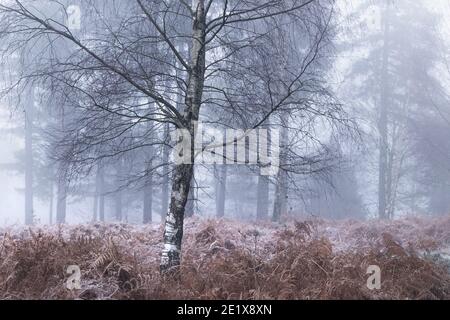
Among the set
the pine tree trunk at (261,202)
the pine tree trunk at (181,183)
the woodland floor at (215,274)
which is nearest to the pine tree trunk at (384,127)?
the pine tree trunk at (261,202)

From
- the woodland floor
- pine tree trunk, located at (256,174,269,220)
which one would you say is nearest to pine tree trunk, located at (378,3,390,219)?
pine tree trunk, located at (256,174,269,220)

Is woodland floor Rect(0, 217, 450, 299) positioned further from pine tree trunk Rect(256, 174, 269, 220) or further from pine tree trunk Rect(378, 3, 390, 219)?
pine tree trunk Rect(378, 3, 390, 219)

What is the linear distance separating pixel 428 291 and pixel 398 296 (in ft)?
1.98

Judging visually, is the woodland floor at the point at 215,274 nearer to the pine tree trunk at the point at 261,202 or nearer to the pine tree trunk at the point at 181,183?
the pine tree trunk at the point at 181,183

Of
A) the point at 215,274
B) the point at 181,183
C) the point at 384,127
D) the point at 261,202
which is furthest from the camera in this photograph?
the point at 261,202

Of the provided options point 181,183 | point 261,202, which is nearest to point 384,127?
point 261,202

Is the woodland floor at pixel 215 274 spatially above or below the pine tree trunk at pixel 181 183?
below

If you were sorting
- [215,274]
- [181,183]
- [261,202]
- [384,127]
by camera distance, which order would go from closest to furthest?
[215,274], [181,183], [384,127], [261,202]

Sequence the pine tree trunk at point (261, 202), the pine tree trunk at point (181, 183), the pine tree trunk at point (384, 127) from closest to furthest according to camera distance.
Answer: the pine tree trunk at point (181, 183) → the pine tree trunk at point (384, 127) → the pine tree trunk at point (261, 202)

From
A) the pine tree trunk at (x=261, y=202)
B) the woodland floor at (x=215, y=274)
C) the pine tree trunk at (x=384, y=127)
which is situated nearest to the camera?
the woodland floor at (x=215, y=274)

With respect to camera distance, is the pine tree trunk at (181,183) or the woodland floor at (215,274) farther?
the pine tree trunk at (181,183)

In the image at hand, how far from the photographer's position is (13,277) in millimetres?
5539

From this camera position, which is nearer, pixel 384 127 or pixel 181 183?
pixel 181 183

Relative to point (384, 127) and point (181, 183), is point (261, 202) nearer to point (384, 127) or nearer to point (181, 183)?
point (384, 127)
